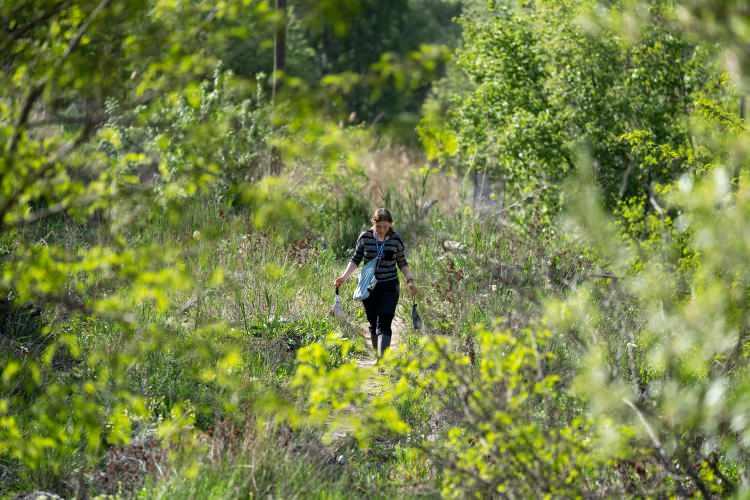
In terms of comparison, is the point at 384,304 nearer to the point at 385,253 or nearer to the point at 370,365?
the point at 385,253

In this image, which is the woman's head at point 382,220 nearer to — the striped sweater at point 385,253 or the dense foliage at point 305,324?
the striped sweater at point 385,253

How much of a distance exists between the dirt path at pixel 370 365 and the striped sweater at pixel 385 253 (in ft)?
2.45

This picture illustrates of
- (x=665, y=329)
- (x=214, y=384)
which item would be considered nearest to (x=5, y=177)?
(x=665, y=329)

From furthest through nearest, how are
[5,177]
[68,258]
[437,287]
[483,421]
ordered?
[437,287], [483,421], [68,258], [5,177]

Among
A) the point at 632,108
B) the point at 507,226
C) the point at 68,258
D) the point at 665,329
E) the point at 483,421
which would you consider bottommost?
the point at 507,226

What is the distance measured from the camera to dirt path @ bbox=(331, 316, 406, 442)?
23.2 feet

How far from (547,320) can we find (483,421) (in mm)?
585

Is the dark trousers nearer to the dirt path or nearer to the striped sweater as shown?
the striped sweater

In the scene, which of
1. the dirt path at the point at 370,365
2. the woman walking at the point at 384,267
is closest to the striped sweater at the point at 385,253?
the woman walking at the point at 384,267

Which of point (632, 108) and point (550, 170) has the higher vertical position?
point (632, 108)

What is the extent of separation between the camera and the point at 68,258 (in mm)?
4117

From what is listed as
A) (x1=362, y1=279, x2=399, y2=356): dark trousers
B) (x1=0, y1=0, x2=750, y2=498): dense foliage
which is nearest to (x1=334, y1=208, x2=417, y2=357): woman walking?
(x1=362, y1=279, x2=399, y2=356): dark trousers

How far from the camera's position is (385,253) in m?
8.75

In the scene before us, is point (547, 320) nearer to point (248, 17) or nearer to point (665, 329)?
point (665, 329)
